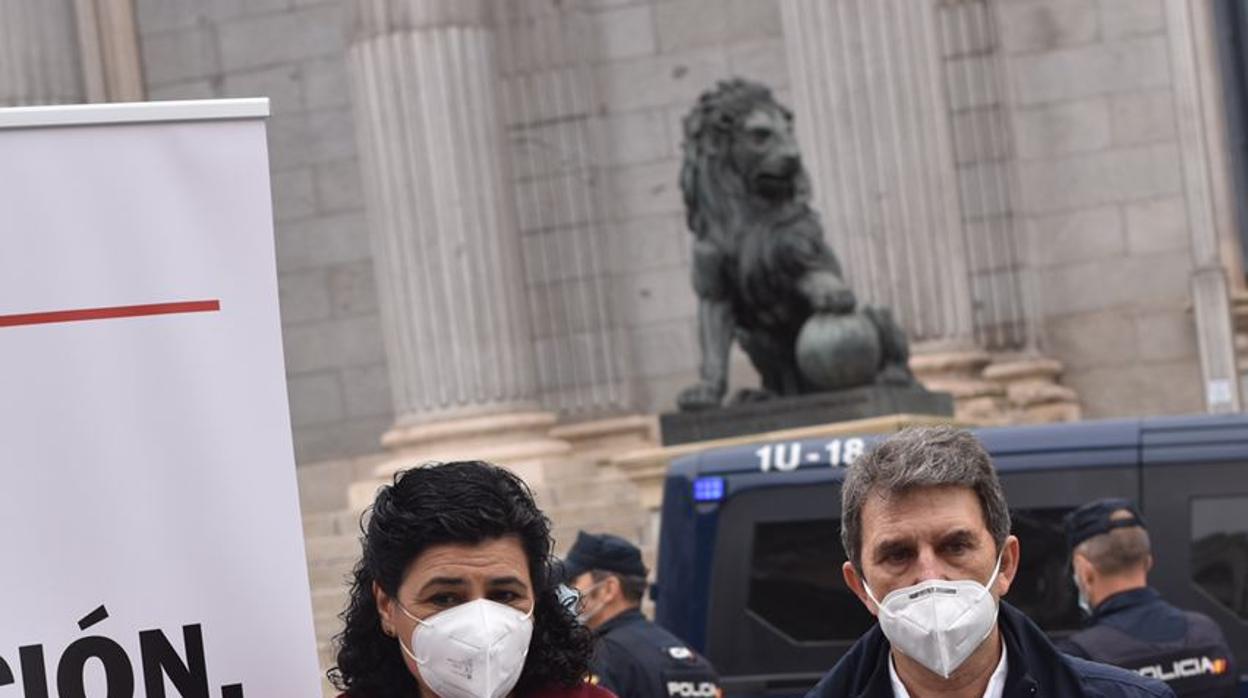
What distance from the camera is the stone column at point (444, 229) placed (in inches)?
723

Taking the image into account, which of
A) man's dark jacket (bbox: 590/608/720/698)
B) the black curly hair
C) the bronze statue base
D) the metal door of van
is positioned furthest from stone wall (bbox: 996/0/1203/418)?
the black curly hair

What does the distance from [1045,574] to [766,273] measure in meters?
5.79

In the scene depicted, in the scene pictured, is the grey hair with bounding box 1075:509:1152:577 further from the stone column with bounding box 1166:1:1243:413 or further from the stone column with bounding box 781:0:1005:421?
the stone column with bounding box 1166:1:1243:413

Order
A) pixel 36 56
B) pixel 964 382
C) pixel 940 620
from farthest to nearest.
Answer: pixel 36 56, pixel 964 382, pixel 940 620

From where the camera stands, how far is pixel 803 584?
10023mm

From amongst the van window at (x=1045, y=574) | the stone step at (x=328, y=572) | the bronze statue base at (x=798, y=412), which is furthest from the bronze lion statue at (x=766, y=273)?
the van window at (x=1045, y=574)

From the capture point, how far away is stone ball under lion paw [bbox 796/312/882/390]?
1480 cm

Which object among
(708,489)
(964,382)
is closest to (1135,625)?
(708,489)

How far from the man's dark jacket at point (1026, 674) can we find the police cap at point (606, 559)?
4285mm

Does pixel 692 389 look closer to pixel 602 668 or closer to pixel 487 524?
pixel 602 668

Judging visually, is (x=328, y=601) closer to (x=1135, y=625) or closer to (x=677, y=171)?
(x=677, y=171)

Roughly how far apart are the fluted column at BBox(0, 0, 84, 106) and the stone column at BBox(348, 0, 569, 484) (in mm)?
2119

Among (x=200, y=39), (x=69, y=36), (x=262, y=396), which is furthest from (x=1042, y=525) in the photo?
(x=200, y=39)

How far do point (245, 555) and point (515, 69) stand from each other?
53.3 ft
